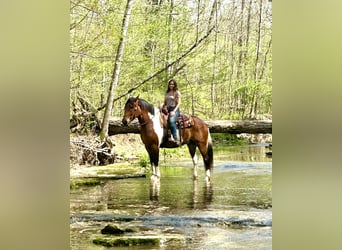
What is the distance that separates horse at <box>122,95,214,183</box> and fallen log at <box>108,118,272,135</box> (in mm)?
30

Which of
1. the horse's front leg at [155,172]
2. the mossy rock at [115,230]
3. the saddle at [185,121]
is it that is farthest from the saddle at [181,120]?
the mossy rock at [115,230]

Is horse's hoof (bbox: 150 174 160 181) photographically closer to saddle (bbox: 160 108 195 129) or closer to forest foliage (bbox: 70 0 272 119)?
saddle (bbox: 160 108 195 129)

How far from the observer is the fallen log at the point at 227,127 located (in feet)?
9.12

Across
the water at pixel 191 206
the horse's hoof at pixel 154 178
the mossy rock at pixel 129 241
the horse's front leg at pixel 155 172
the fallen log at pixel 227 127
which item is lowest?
the mossy rock at pixel 129 241

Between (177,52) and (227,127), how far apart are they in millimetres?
522

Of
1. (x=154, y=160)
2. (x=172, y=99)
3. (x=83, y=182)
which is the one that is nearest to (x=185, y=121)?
(x=172, y=99)

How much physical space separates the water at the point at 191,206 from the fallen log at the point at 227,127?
101 mm

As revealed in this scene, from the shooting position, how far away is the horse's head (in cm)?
285

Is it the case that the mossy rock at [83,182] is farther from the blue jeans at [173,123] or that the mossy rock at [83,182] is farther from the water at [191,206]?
the blue jeans at [173,123]

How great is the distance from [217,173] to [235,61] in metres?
0.65
